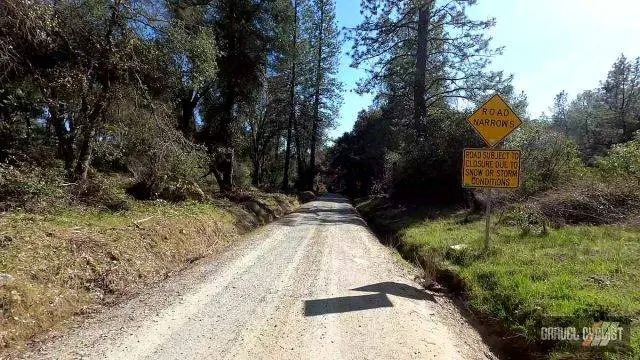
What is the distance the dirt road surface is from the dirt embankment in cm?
48

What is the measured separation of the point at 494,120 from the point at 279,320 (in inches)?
257

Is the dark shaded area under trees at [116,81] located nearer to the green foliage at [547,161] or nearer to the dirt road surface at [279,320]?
the dirt road surface at [279,320]

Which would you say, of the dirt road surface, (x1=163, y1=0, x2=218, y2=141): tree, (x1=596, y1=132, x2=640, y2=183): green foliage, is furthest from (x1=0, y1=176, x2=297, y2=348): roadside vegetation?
(x1=596, y1=132, x2=640, y2=183): green foliage

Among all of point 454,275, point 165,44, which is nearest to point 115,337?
point 454,275

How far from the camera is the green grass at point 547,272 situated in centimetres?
504

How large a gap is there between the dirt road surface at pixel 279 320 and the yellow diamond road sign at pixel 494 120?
3.53 metres

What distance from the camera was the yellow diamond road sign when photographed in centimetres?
904

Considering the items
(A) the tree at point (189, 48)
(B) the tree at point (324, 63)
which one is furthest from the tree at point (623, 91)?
(A) the tree at point (189, 48)

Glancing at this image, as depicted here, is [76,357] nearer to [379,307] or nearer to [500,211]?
[379,307]

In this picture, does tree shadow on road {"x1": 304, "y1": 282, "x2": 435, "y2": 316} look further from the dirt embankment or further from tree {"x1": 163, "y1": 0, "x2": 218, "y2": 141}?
tree {"x1": 163, "y1": 0, "x2": 218, "y2": 141}

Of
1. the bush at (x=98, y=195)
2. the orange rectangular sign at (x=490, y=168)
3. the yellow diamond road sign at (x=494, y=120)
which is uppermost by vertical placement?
the yellow diamond road sign at (x=494, y=120)

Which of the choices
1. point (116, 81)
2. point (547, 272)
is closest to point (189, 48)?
point (116, 81)

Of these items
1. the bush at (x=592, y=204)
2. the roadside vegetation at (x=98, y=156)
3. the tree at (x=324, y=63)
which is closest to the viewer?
the roadside vegetation at (x=98, y=156)

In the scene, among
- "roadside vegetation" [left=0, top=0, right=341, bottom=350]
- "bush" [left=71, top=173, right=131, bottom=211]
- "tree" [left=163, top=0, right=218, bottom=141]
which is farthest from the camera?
"tree" [left=163, top=0, right=218, bottom=141]
